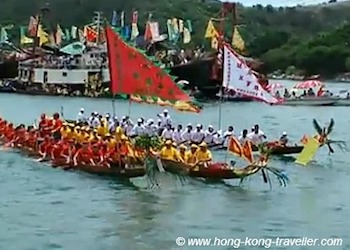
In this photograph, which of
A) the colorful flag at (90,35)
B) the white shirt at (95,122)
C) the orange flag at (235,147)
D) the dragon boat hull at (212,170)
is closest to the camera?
the dragon boat hull at (212,170)

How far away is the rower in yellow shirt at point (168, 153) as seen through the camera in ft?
77.5

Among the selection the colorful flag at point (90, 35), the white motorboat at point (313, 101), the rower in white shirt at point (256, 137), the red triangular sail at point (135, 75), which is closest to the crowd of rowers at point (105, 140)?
the rower in white shirt at point (256, 137)

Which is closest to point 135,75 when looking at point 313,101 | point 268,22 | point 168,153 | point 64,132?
point 168,153

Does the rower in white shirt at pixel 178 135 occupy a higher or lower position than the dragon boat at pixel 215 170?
higher

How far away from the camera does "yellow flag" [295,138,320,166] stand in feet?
93.6

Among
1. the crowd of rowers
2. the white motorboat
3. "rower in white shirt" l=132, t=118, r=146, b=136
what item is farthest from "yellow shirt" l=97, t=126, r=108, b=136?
the white motorboat

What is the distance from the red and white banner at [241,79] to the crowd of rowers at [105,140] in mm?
1657

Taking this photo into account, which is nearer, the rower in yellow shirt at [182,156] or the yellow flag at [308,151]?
the rower in yellow shirt at [182,156]

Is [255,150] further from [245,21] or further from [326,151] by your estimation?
[245,21]

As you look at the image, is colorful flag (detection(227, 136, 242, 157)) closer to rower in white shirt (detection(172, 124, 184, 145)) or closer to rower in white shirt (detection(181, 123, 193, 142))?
rower in white shirt (detection(172, 124, 184, 145))

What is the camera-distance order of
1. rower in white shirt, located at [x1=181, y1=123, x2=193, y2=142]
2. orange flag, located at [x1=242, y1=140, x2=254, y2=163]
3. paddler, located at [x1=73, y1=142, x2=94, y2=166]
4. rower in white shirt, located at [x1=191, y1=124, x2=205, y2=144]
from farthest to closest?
rower in white shirt, located at [x1=191, y1=124, x2=205, y2=144] → rower in white shirt, located at [x1=181, y1=123, x2=193, y2=142] → paddler, located at [x1=73, y1=142, x2=94, y2=166] → orange flag, located at [x1=242, y1=140, x2=254, y2=163]

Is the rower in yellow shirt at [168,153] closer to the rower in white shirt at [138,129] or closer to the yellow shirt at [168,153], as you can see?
the yellow shirt at [168,153]

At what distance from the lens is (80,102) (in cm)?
6375

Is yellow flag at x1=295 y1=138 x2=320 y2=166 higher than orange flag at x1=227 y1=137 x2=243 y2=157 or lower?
lower
